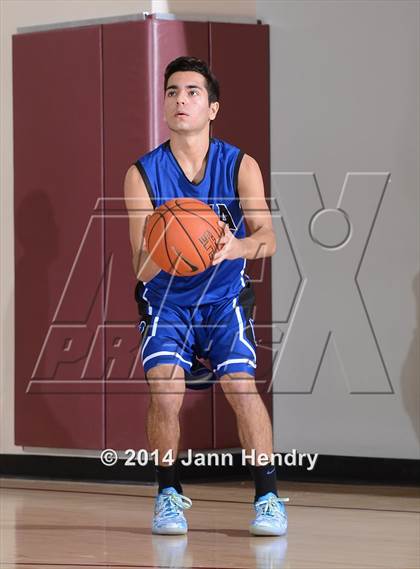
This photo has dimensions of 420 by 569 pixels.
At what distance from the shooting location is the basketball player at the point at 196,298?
4.05 metres

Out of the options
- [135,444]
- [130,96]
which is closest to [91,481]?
[135,444]

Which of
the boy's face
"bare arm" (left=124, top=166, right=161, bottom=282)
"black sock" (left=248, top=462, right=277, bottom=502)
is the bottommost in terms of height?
"black sock" (left=248, top=462, right=277, bottom=502)

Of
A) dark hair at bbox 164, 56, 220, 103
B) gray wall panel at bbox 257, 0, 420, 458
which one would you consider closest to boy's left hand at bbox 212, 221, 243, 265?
dark hair at bbox 164, 56, 220, 103

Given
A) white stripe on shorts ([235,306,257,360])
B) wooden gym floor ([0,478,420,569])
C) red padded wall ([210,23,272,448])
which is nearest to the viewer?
wooden gym floor ([0,478,420,569])

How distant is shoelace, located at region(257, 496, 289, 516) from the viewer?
404 cm

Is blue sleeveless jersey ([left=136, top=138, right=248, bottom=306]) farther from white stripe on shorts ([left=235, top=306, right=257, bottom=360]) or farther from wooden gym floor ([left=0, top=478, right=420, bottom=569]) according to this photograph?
wooden gym floor ([left=0, top=478, right=420, bottom=569])

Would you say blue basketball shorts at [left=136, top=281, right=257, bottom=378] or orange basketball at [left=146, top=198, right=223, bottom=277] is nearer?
orange basketball at [left=146, top=198, right=223, bottom=277]

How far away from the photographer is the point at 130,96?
5.23 meters

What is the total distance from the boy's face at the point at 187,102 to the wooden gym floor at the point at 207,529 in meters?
1.33

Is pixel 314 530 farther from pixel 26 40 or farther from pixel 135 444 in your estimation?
pixel 26 40

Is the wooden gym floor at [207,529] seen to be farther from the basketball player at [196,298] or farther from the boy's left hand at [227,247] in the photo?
the boy's left hand at [227,247]

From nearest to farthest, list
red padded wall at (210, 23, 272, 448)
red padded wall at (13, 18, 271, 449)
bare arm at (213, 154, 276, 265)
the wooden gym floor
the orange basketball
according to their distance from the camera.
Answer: the wooden gym floor → the orange basketball → bare arm at (213, 154, 276, 265) → red padded wall at (13, 18, 271, 449) → red padded wall at (210, 23, 272, 448)

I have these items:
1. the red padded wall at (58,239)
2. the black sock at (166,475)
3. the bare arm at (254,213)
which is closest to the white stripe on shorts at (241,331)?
the bare arm at (254,213)

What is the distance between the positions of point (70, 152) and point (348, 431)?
1.67 meters
